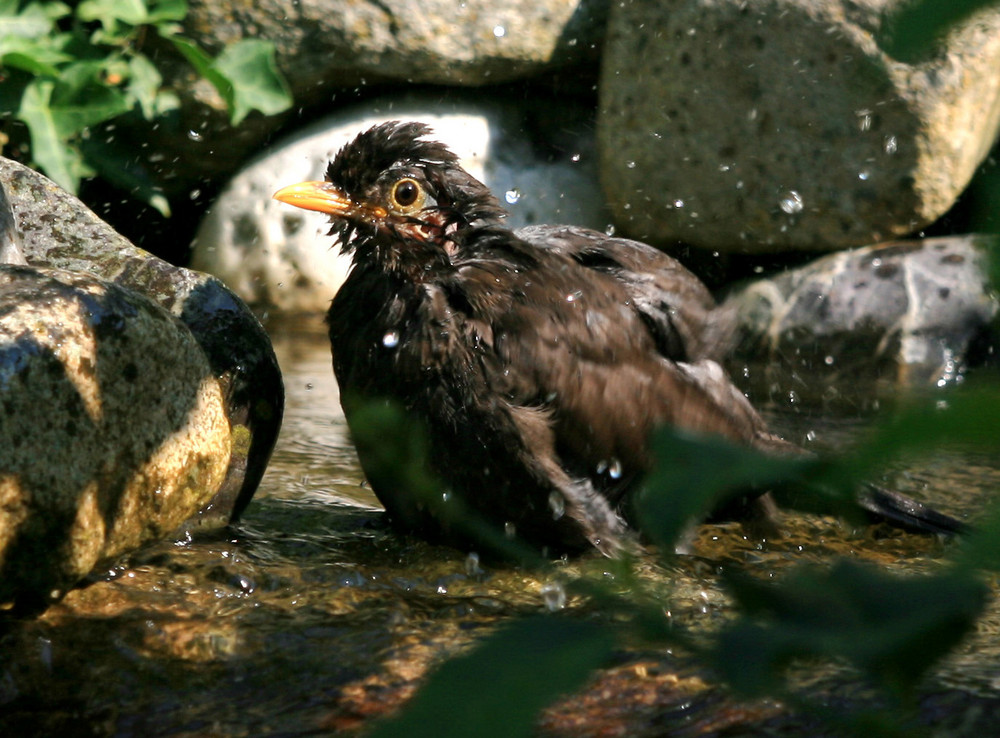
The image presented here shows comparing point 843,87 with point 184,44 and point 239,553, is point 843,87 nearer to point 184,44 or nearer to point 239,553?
point 184,44

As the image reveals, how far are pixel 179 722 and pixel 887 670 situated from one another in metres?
2.08

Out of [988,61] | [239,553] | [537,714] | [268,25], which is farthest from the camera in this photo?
[268,25]

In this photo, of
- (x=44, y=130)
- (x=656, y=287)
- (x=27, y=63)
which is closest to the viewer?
(x=656, y=287)

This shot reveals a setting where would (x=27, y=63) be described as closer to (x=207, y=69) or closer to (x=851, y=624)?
(x=207, y=69)

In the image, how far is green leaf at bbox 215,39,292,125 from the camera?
6891 mm

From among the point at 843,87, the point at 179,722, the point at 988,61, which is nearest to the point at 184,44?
the point at 843,87

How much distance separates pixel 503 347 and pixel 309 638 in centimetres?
92

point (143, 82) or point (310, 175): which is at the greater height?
point (143, 82)

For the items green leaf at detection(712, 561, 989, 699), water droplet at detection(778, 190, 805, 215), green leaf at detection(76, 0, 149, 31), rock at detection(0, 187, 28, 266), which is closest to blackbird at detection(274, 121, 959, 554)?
rock at detection(0, 187, 28, 266)

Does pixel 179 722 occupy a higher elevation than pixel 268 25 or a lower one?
lower

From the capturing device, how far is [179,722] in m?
2.41

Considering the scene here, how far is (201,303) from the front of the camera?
3496mm

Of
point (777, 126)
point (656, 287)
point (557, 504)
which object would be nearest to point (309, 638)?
point (557, 504)

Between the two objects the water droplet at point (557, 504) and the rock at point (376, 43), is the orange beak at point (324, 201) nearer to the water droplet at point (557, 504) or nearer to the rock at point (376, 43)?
the water droplet at point (557, 504)
